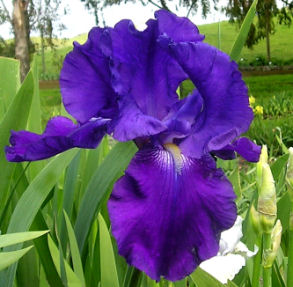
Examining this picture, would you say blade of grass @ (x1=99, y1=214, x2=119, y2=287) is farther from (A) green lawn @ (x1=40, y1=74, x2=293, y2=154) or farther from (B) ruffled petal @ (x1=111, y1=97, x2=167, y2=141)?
(A) green lawn @ (x1=40, y1=74, x2=293, y2=154)

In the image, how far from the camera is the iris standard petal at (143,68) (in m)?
0.61

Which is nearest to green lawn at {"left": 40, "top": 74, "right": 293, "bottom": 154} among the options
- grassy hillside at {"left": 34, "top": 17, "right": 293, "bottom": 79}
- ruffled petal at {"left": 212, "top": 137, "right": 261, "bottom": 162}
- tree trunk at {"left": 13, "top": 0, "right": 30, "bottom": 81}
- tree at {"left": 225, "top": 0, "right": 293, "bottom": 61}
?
tree trunk at {"left": 13, "top": 0, "right": 30, "bottom": 81}

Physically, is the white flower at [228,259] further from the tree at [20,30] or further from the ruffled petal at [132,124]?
the tree at [20,30]

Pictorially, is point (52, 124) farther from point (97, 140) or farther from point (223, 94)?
point (223, 94)

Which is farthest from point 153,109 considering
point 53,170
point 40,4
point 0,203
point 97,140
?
point 40,4

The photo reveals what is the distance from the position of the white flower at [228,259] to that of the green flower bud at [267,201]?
0.12 meters

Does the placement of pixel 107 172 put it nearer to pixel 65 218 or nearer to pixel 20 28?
pixel 65 218

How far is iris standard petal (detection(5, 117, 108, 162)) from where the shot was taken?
0.60 m

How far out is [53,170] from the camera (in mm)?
747

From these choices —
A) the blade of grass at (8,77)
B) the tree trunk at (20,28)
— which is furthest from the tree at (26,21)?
the blade of grass at (8,77)

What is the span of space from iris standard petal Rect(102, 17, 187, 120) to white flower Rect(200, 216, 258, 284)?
213 millimetres

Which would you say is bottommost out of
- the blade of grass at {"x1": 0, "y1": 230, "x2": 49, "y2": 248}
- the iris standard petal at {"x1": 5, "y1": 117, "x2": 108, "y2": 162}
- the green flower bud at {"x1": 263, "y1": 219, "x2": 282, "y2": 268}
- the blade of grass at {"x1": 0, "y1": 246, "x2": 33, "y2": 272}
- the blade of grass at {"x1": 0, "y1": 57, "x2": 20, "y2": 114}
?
the green flower bud at {"x1": 263, "y1": 219, "x2": 282, "y2": 268}

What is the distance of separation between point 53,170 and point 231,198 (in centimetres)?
30

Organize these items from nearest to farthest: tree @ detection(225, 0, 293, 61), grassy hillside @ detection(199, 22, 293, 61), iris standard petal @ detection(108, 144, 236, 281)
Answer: iris standard petal @ detection(108, 144, 236, 281), tree @ detection(225, 0, 293, 61), grassy hillside @ detection(199, 22, 293, 61)
